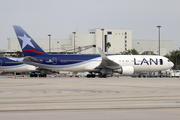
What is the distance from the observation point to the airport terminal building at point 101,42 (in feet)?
491

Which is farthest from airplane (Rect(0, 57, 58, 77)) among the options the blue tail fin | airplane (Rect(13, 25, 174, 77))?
airplane (Rect(13, 25, 174, 77))

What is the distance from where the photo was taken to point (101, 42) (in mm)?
153375

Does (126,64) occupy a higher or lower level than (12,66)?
higher

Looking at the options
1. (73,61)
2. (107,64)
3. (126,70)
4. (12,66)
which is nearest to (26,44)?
(73,61)

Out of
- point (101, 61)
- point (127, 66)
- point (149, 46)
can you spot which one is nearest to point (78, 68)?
point (101, 61)

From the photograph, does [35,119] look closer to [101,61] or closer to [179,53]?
[101,61]

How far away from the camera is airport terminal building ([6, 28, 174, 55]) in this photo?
150 m

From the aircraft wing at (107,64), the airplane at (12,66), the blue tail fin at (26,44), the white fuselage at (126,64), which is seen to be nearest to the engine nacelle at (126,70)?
the aircraft wing at (107,64)

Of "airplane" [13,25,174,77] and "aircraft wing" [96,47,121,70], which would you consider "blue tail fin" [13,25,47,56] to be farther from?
"aircraft wing" [96,47,121,70]

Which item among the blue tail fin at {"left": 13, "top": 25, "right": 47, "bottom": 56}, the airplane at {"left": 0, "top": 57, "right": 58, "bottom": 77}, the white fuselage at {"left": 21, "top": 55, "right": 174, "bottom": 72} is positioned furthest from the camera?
the airplane at {"left": 0, "top": 57, "right": 58, "bottom": 77}

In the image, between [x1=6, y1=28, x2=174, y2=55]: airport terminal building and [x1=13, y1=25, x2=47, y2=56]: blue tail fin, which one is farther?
[x1=6, y1=28, x2=174, y2=55]: airport terminal building

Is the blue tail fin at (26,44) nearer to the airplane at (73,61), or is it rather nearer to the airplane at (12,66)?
the airplane at (73,61)

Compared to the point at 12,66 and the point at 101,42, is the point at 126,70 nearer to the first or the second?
the point at 12,66

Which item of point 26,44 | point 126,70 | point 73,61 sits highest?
point 26,44
